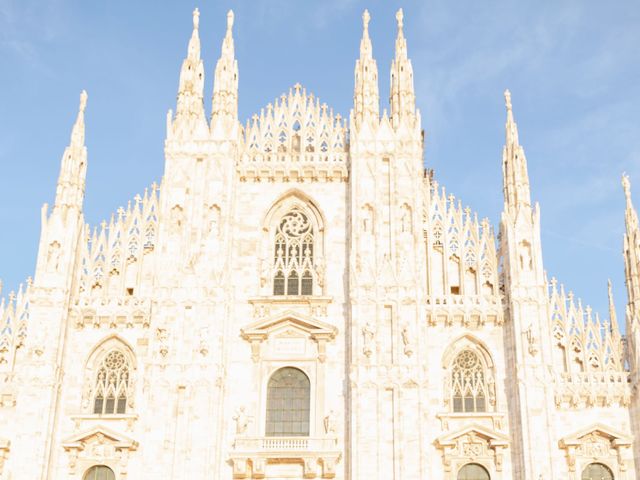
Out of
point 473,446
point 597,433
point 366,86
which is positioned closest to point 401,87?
point 366,86

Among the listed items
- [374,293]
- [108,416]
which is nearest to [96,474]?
[108,416]

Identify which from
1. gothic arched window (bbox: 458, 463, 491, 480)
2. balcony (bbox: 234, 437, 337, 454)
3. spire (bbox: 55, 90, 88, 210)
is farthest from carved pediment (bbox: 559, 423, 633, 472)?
spire (bbox: 55, 90, 88, 210)

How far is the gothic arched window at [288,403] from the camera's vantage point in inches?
1054

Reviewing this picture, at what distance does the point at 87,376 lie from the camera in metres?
27.5

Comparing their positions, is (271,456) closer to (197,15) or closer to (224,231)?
(224,231)

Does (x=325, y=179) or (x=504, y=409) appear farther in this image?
(x=325, y=179)

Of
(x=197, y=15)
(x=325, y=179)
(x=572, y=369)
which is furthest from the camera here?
(x=197, y=15)

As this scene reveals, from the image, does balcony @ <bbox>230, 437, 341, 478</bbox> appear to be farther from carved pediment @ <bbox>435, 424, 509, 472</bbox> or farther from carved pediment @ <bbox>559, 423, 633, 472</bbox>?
carved pediment @ <bbox>559, 423, 633, 472</bbox>

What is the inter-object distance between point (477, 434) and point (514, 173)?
832 centimetres

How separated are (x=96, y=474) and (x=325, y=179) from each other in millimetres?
11426

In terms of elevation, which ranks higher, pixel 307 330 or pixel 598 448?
pixel 307 330

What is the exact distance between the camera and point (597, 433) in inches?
1023

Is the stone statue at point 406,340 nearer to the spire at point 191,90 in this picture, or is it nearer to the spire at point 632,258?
the spire at point 632,258

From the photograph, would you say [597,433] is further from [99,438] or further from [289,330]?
[99,438]
